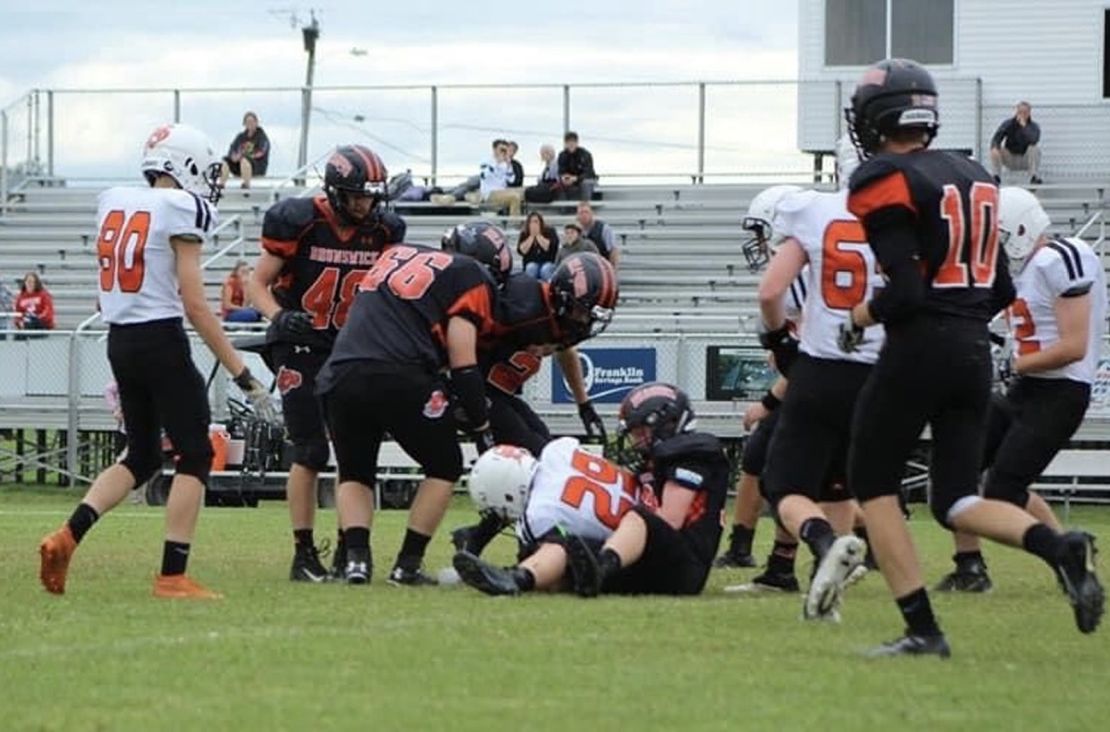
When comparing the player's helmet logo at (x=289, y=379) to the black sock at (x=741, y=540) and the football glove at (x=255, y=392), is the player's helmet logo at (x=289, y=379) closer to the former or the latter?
the football glove at (x=255, y=392)

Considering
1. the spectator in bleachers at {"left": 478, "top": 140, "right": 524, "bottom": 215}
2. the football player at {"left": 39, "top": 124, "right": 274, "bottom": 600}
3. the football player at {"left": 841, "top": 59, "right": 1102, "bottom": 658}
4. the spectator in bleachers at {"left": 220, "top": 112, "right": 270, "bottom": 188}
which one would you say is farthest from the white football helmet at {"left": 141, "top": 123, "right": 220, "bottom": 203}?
the spectator in bleachers at {"left": 220, "top": 112, "right": 270, "bottom": 188}

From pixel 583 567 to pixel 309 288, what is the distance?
2383mm

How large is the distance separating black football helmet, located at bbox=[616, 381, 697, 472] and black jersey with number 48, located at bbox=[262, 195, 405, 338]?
5.47 ft

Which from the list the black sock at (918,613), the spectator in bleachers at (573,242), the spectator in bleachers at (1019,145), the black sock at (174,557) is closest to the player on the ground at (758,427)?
the black sock at (918,613)

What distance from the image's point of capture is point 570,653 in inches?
328

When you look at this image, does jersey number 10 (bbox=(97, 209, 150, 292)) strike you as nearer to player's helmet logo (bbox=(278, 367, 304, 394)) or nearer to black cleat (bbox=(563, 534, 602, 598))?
player's helmet logo (bbox=(278, 367, 304, 394))

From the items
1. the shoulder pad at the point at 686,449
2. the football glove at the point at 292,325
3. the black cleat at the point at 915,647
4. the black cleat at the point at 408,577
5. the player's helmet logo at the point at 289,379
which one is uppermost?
the football glove at the point at 292,325

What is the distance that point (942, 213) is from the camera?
8.20 meters

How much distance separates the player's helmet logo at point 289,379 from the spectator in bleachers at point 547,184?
18.3 metres

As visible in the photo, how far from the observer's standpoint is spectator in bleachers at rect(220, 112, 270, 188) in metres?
31.8

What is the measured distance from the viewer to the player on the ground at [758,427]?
11.3 meters

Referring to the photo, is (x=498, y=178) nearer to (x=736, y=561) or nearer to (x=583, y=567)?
(x=736, y=561)

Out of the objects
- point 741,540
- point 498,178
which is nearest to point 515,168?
point 498,178

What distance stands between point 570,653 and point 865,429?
1.22 metres
